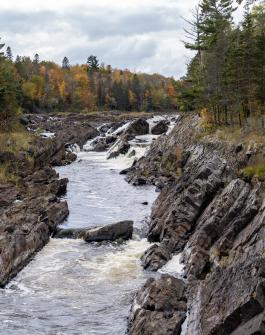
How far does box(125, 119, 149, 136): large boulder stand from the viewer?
8574 centimetres

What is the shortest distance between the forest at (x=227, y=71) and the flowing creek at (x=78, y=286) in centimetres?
1580

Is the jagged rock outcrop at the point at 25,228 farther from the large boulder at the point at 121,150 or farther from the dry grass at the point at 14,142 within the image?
the large boulder at the point at 121,150

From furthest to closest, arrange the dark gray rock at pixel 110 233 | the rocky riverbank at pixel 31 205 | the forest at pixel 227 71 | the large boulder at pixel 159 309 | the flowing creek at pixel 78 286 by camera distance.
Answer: the forest at pixel 227 71
the dark gray rock at pixel 110 233
the rocky riverbank at pixel 31 205
the flowing creek at pixel 78 286
the large boulder at pixel 159 309

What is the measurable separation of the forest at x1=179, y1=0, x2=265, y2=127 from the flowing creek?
15.8m

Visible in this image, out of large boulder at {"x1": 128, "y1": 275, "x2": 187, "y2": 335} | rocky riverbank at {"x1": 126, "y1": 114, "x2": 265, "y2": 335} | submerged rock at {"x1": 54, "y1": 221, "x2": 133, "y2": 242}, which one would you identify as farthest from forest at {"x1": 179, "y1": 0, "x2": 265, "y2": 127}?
large boulder at {"x1": 128, "y1": 275, "x2": 187, "y2": 335}

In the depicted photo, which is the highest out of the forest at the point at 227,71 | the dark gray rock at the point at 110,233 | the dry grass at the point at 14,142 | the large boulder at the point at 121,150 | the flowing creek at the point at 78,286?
the forest at the point at 227,71

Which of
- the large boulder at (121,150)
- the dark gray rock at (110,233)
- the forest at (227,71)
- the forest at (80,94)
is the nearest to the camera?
the dark gray rock at (110,233)

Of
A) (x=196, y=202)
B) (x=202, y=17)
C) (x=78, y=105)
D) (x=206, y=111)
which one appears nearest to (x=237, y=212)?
(x=196, y=202)

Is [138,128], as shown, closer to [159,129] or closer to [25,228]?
[159,129]

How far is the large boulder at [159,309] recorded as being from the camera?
17605 mm

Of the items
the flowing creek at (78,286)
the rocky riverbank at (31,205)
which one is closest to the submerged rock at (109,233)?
the rocky riverbank at (31,205)

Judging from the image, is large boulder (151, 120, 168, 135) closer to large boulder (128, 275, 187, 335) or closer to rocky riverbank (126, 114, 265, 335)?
rocky riverbank (126, 114, 265, 335)

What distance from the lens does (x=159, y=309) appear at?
18812 mm

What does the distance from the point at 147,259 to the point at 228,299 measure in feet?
34.9
